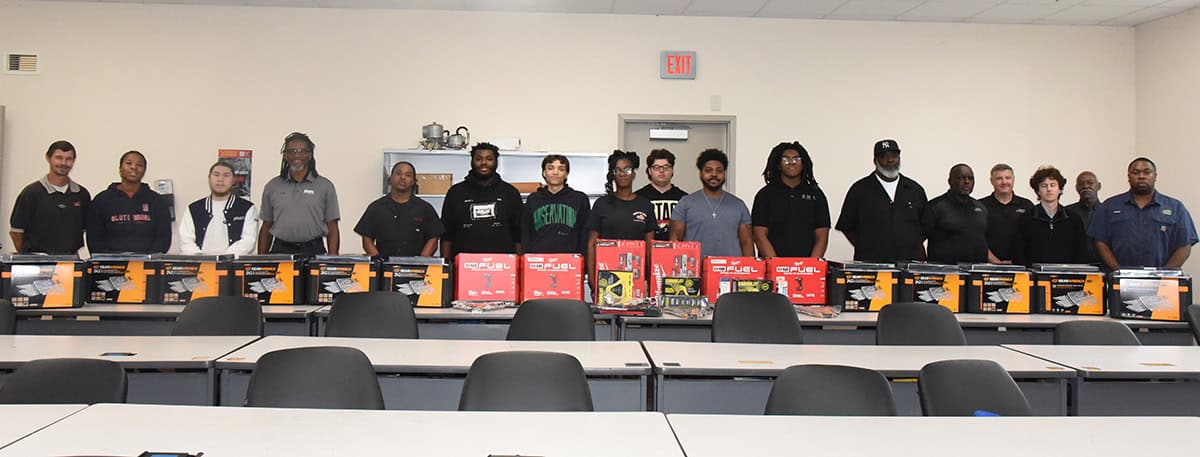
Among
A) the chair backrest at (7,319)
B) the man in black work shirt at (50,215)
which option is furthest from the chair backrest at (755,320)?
the man in black work shirt at (50,215)

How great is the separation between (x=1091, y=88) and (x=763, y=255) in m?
4.54

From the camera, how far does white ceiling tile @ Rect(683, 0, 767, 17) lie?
6.54 meters

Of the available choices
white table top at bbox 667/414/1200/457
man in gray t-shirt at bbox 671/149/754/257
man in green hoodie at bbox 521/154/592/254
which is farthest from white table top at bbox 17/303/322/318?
white table top at bbox 667/414/1200/457

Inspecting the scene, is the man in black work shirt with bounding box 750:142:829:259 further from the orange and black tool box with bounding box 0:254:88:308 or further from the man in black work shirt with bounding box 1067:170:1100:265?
the orange and black tool box with bounding box 0:254:88:308

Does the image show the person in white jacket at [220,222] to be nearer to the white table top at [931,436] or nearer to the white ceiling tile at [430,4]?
the white ceiling tile at [430,4]

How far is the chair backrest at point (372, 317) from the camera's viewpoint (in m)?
3.73

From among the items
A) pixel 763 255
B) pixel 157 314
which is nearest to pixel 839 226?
pixel 763 255

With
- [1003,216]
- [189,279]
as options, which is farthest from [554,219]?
[1003,216]

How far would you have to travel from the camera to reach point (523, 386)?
243 centimetres

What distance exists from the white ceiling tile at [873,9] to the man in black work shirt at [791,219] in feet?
6.97

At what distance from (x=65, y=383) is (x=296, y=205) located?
2885mm

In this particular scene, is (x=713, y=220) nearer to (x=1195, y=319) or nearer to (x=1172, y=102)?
(x=1195, y=319)

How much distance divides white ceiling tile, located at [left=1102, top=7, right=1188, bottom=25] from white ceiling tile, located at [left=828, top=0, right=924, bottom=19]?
213cm

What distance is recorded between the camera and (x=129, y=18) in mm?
6695
